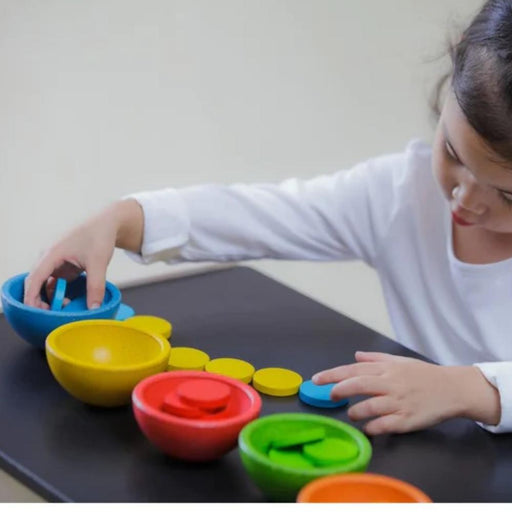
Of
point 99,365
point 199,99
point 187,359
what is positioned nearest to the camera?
point 99,365

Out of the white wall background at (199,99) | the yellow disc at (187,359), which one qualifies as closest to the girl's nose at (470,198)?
the yellow disc at (187,359)

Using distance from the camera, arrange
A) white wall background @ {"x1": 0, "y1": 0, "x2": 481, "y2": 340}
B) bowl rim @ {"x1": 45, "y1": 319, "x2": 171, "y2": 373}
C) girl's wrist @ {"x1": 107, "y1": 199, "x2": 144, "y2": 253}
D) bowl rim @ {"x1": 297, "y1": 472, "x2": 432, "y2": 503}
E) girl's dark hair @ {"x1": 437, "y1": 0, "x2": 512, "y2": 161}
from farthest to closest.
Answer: white wall background @ {"x1": 0, "y1": 0, "x2": 481, "y2": 340} < girl's wrist @ {"x1": 107, "y1": 199, "x2": 144, "y2": 253} < girl's dark hair @ {"x1": 437, "y1": 0, "x2": 512, "y2": 161} < bowl rim @ {"x1": 45, "y1": 319, "x2": 171, "y2": 373} < bowl rim @ {"x1": 297, "y1": 472, "x2": 432, "y2": 503}

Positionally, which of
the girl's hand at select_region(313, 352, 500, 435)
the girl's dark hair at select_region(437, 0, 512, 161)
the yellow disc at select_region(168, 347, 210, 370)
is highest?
the girl's dark hair at select_region(437, 0, 512, 161)

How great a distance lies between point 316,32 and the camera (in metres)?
1.63

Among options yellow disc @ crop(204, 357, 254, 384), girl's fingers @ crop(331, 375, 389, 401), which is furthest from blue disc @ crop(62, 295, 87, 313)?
girl's fingers @ crop(331, 375, 389, 401)

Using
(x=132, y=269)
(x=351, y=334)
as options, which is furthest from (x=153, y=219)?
(x=132, y=269)

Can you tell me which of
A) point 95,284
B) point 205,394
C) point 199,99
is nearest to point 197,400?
point 205,394

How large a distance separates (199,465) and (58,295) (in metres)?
0.23

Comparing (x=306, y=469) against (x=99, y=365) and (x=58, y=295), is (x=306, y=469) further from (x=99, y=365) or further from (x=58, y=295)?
(x=58, y=295)

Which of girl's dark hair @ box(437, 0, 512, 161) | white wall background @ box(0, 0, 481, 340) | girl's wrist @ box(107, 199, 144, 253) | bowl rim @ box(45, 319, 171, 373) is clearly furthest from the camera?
white wall background @ box(0, 0, 481, 340)

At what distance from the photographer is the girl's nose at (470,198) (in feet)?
2.61

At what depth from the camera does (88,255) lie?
804mm

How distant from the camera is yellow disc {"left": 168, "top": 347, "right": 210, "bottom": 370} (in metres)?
0.72

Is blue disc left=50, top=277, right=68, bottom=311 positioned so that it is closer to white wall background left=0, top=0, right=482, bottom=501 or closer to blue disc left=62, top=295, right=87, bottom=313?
blue disc left=62, top=295, right=87, bottom=313
